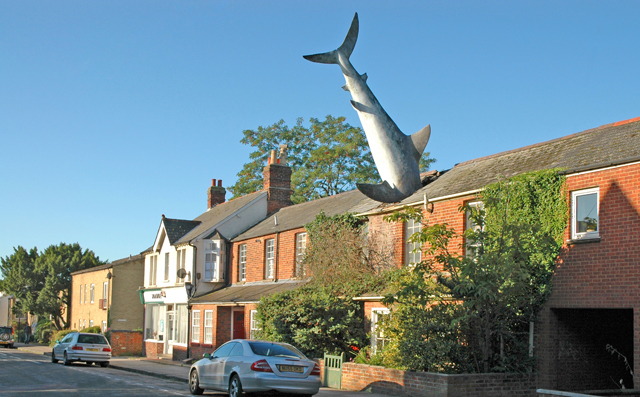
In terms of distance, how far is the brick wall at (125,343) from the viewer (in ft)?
117

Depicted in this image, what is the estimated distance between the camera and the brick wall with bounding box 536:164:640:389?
45.0ft

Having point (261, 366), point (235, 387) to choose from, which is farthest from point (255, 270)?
point (261, 366)

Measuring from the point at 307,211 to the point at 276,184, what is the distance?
18.9 feet

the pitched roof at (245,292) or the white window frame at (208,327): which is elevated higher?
the pitched roof at (245,292)

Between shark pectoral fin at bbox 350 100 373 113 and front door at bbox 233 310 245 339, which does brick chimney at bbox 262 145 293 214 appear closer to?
front door at bbox 233 310 245 339

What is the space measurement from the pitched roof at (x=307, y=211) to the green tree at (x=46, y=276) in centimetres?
2790

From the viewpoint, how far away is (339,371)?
18.1 m

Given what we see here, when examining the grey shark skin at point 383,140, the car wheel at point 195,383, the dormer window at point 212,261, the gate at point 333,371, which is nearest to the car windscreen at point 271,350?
the car wheel at point 195,383

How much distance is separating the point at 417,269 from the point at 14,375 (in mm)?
13465

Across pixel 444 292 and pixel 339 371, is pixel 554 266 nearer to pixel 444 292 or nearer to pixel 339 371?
pixel 444 292

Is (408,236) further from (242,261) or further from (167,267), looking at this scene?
(167,267)

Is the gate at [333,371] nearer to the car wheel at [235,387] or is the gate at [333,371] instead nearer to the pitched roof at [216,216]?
the car wheel at [235,387]

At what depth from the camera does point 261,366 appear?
13.5m

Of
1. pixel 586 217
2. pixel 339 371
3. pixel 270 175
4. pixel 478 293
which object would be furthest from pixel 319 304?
pixel 270 175
